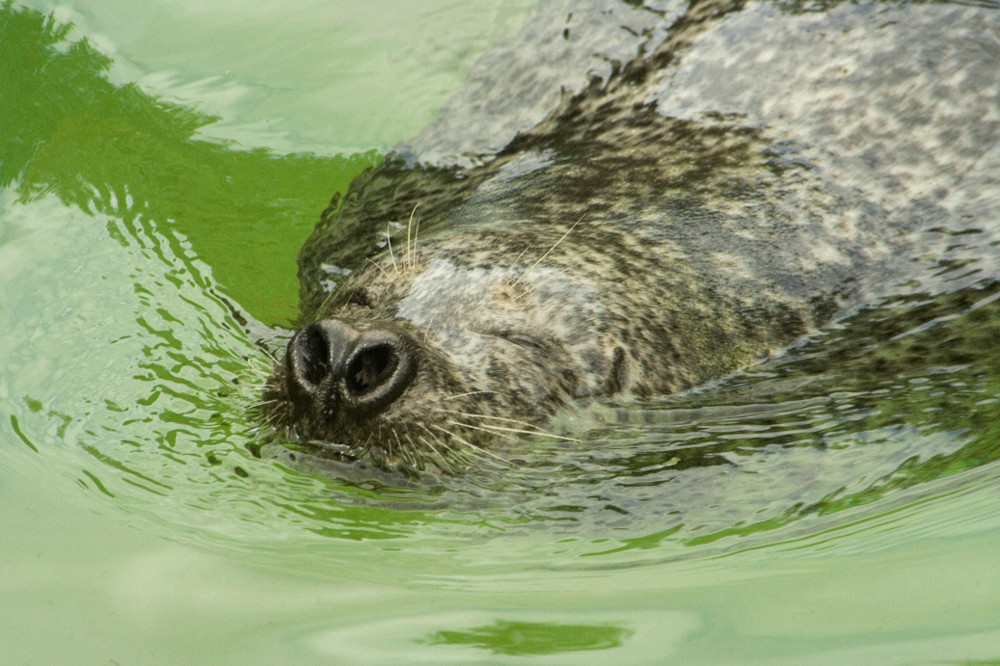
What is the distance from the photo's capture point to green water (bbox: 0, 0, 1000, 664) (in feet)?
Answer: 10.4

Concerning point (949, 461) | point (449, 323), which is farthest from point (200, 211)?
point (949, 461)

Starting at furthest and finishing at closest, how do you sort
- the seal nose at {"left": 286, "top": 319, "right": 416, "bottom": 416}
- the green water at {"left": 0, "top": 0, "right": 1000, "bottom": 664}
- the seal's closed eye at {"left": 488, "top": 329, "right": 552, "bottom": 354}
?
the seal's closed eye at {"left": 488, "top": 329, "right": 552, "bottom": 354} < the seal nose at {"left": 286, "top": 319, "right": 416, "bottom": 416} < the green water at {"left": 0, "top": 0, "right": 1000, "bottom": 664}

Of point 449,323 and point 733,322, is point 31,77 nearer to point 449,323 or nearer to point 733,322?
point 449,323

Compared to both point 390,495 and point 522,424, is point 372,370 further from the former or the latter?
point 522,424

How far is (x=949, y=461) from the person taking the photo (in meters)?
4.05

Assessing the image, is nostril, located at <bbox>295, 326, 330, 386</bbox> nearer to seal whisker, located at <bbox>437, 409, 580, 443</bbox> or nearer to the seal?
the seal

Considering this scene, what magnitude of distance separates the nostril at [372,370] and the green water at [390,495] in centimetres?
39

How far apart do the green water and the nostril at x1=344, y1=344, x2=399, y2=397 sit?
386 millimetres

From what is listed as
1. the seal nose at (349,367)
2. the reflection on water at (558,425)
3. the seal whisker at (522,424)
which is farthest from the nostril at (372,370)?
the reflection on water at (558,425)

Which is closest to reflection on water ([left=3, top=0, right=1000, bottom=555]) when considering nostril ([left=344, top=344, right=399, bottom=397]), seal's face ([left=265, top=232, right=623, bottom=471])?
seal's face ([left=265, top=232, right=623, bottom=471])

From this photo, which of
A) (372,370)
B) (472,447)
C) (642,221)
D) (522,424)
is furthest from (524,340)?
(642,221)

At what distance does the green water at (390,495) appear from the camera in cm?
318

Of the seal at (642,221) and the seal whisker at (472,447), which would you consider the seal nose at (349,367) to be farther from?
the seal whisker at (472,447)

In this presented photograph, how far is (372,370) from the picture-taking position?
374 centimetres
